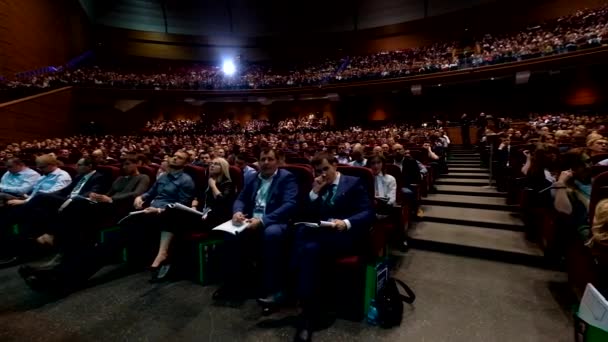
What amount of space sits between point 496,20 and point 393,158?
15.2 meters

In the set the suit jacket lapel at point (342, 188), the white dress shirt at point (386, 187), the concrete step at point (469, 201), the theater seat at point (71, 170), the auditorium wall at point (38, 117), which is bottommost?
the concrete step at point (469, 201)

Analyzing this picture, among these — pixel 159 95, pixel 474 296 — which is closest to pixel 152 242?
pixel 474 296

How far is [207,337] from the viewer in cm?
187

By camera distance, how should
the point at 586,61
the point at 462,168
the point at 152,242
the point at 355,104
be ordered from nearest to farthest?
the point at 152,242, the point at 462,168, the point at 586,61, the point at 355,104

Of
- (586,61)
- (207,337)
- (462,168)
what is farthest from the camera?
(586,61)

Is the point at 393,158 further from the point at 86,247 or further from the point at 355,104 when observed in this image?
the point at 355,104

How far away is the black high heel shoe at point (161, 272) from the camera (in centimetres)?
265

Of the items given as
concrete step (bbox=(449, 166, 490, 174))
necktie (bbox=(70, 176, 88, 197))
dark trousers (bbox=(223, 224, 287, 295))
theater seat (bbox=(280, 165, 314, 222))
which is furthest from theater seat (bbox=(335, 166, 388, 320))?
concrete step (bbox=(449, 166, 490, 174))

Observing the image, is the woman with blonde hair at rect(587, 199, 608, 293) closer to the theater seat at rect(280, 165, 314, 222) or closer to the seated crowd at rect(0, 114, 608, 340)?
the seated crowd at rect(0, 114, 608, 340)

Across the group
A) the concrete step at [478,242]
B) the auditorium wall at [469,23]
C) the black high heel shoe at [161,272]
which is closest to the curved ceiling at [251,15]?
the auditorium wall at [469,23]

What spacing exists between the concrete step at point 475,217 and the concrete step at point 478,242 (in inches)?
3.0

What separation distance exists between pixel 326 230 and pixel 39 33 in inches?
631

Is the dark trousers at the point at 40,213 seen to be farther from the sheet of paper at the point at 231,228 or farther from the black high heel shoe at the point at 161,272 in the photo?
the sheet of paper at the point at 231,228

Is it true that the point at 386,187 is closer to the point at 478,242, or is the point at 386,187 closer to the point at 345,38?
the point at 478,242
